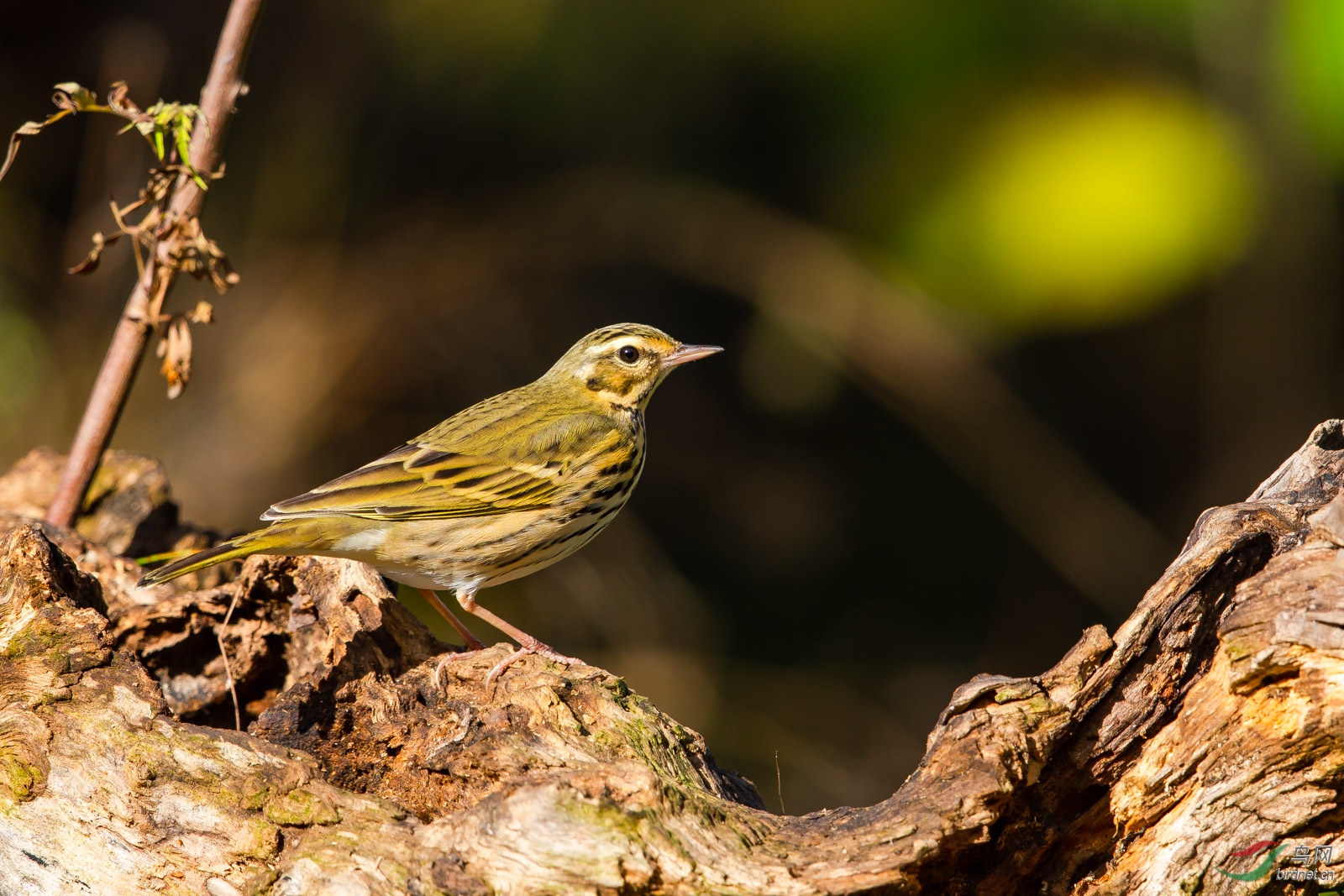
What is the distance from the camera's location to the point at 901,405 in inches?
326

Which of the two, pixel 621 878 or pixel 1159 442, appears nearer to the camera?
pixel 621 878

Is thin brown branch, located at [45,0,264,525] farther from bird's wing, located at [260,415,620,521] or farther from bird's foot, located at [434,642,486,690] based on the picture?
bird's foot, located at [434,642,486,690]

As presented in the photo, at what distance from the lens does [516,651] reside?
3875 mm

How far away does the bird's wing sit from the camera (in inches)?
179

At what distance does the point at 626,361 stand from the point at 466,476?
3.74 feet

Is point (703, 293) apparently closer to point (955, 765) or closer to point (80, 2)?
point (80, 2)

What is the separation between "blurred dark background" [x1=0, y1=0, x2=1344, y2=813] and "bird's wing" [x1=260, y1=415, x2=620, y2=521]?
3.38 m

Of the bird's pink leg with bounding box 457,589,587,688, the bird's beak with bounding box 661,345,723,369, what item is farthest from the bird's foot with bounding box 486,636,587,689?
the bird's beak with bounding box 661,345,723,369

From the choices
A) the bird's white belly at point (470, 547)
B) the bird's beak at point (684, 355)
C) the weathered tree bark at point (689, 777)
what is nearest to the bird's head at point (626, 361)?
the bird's beak at point (684, 355)

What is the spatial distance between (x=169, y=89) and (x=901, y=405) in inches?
229

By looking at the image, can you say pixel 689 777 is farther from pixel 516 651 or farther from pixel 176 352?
pixel 176 352

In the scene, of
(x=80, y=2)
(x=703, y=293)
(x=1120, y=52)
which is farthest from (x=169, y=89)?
(x=1120, y=52)

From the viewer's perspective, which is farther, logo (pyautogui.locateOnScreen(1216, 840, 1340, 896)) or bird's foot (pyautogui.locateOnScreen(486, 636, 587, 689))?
bird's foot (pyautogui.locateOnScreen(486, 636, 587, 689))

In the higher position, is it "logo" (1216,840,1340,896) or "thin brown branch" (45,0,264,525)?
"thin brown branch" (45,0,264,525)
